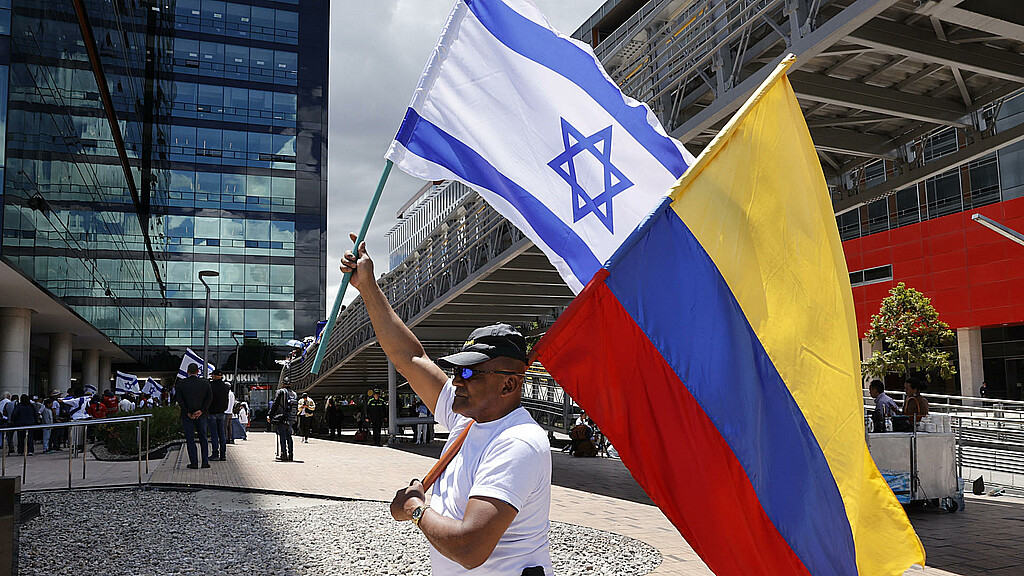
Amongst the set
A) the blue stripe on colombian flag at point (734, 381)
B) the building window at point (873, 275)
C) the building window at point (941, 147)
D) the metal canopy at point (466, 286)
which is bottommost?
the blue stripe on colombian flag at point (734, 381)

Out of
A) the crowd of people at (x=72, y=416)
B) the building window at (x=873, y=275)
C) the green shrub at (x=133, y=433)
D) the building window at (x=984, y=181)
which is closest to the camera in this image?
the crowd of people at (x=72, y=416)

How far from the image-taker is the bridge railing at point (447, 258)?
647 inches

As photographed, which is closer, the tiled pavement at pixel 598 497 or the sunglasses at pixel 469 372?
the sunglasses at pixel 469 372

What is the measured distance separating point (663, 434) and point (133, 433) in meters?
18.3

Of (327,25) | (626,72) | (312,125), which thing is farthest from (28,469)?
(327,25)

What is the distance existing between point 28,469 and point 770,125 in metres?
18.0

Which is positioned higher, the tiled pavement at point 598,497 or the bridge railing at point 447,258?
the bridge railing at point 447,258

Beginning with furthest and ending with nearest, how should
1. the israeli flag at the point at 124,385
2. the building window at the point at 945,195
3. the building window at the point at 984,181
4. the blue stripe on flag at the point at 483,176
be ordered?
the building window at the point at 945,195, the building window at the point at 984,181, the israeli flag at the point at 124,385, the blue stripe on flag at the point at 483,176

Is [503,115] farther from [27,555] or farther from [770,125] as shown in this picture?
[27,555]

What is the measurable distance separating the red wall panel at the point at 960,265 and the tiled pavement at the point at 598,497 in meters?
30.7

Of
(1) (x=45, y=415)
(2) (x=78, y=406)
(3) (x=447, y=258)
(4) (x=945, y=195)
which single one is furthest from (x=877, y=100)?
(4) (x=945, y=195)

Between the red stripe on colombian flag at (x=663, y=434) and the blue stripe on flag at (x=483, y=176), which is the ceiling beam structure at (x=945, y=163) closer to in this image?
the blue stripe on flag at (x=483, y=176)

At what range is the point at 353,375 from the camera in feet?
100

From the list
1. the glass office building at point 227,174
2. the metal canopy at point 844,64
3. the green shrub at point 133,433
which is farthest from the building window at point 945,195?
the glass office building at point 227,174
